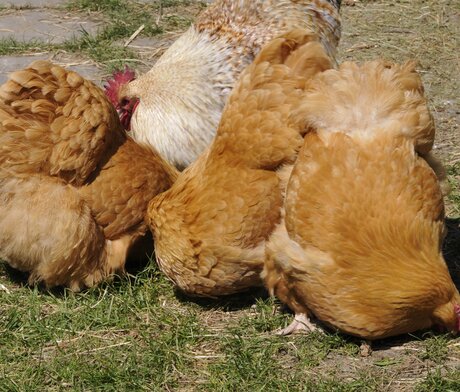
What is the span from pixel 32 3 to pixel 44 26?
1.85 feet

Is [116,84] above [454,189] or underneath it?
above

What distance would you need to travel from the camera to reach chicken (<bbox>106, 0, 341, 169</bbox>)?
193 inches

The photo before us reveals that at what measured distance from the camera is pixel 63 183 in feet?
13.2

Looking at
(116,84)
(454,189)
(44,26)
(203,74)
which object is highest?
(203,74)

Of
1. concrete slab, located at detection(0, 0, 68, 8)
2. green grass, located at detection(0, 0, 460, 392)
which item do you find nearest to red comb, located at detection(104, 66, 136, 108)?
green grass, located at detection(0, 0, 460, 392)

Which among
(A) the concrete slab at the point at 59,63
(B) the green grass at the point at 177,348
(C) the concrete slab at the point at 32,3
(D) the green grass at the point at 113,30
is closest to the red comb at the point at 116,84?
(A) the concrete slab at the point at 59,63

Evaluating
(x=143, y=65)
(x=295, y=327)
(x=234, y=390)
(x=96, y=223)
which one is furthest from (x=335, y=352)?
(x=143, y=65)

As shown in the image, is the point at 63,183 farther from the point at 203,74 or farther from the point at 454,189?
the point at 454,189

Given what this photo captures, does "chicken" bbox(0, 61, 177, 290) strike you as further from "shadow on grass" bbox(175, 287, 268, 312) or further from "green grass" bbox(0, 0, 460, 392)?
"shadow on grass" bbox(175, 287, 268, 312)

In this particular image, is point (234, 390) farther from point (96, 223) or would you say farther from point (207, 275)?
point (96, 223)

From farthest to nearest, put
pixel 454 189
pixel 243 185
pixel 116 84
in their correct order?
pixel 116 84, pixel 454 189, pixel 243 185

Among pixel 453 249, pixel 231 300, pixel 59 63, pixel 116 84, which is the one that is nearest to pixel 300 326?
pixel 231 300

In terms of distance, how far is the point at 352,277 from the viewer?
339 centimetres

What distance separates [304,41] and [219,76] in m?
1.18
